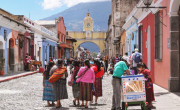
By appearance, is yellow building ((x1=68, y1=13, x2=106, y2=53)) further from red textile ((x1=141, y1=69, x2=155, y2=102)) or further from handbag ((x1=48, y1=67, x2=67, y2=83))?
red textile ((x1=141, y1=69, x2=155, y2=102))

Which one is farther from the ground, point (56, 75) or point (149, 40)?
point (149, 40)

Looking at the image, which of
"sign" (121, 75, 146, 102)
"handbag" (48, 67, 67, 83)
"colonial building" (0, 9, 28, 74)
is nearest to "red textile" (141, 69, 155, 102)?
"sign" (121, 75, 146, 102)

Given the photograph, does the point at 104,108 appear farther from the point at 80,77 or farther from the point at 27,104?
the point at 27,104

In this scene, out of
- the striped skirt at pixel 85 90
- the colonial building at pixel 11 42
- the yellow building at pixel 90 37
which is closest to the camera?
the striped skirt at pixel 85 90

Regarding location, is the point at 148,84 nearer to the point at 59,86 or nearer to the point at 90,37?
the point at 59,86

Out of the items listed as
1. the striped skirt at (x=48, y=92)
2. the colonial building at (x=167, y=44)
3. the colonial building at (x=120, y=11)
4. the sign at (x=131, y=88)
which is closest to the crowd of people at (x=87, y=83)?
the striped skirt at (x=48, y=92)

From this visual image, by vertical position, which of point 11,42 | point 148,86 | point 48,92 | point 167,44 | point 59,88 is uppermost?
point 11,42

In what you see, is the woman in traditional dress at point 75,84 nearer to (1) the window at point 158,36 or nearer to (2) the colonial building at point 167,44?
(2) the colonial building at point 167,44

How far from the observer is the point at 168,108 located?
6922 millimetres

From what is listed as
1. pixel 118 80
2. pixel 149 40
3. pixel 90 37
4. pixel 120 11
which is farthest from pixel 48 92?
pixel 90 37

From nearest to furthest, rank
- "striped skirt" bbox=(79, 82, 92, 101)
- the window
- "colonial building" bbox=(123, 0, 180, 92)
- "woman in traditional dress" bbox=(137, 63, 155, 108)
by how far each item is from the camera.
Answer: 1. "woman in traditional dress" bbox=(137, 63, 155, 108)
2. "striped skirt" bbox=(79, 82, 92, 101)
3. "colonial building" bbox=(123, 0, 180, 92)
4. the window

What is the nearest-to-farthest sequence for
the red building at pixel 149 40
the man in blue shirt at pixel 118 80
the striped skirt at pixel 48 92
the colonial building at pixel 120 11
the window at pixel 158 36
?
the man in blue shirt at pixel 118 80, the striped skirt at pixel 48 92, the window at pixel 158 36, the red building at pixel 149 40, the colonial building at pixel 120 11

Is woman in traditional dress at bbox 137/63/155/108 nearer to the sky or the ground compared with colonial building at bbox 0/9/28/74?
nearer to the ground

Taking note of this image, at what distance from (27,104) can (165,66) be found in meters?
5.29
